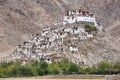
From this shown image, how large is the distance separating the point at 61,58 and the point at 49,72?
28.6 meters

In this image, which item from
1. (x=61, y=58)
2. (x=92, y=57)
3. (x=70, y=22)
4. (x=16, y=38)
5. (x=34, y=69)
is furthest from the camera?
(x=16, y=38)

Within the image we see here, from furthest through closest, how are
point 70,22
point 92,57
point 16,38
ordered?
point 16,38 < point 70,22 < point 92,57

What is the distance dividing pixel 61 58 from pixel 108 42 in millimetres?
23300

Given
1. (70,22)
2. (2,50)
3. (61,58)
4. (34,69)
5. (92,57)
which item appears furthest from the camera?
(2,50)

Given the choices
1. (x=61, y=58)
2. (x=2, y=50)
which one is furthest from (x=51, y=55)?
(x=2, y=50)

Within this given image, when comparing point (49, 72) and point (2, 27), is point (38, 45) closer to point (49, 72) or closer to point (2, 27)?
point (49, 72)

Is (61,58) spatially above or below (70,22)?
below

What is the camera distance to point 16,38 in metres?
192

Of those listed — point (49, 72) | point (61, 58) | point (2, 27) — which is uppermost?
point (2, 27)

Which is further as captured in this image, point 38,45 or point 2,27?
point 2,27

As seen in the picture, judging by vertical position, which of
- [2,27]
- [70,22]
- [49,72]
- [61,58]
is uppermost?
[2,27]

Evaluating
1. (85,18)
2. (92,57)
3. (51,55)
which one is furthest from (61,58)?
(85,18)

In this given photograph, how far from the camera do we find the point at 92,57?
110 m

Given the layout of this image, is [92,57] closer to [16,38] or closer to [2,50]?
[2,50]
